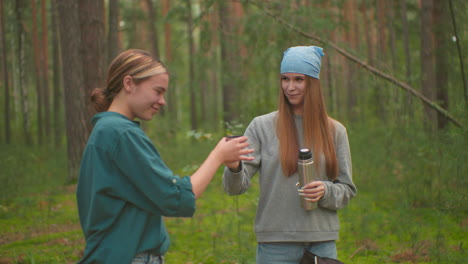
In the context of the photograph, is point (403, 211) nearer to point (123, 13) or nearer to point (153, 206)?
point (153, 206)

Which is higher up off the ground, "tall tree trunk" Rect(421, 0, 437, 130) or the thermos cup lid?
"tall tree trunk" Rect(421, 0, 437, 130)

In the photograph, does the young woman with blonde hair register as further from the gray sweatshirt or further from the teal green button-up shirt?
the teal green button-up shirt

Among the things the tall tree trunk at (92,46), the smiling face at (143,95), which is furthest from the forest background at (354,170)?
the smiling face at (143,95)

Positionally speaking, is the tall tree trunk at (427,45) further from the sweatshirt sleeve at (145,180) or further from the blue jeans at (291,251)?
the sweatshirt sleeve at (145,180)

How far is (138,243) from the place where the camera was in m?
1.88

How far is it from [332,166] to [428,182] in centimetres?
460

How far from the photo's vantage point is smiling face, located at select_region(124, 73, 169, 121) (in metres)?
2.02

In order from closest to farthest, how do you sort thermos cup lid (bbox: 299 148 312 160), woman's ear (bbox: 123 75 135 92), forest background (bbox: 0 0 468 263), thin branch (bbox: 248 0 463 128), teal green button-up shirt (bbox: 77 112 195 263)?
teal green button-up shirt (bbox: 77 112 195 263) < woman's ear (bbox: 123 75 135 92) < thermos cup lid (bbox: 299 148 312 160) < forest background (bbox: 0 0 468 263) < thin branch (bbox: 248 0 463 128)

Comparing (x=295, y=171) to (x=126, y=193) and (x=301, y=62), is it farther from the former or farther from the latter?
(x=126, y=193)

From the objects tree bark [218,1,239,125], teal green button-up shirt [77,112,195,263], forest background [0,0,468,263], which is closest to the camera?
teal green button-up shirt [77,112,195,263]

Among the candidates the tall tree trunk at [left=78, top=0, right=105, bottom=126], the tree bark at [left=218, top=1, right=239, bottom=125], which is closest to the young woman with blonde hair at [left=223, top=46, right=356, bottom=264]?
the tall tree trunk at [left=78, top=0, right=105, bottom=126]

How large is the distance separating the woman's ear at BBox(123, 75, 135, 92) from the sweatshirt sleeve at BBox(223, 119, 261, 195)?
0.83m

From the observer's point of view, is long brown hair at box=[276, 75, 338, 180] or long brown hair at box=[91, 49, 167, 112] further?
long brown hair at box=[276, 75, 338, 180]

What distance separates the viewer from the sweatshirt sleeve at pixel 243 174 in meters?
2.56
